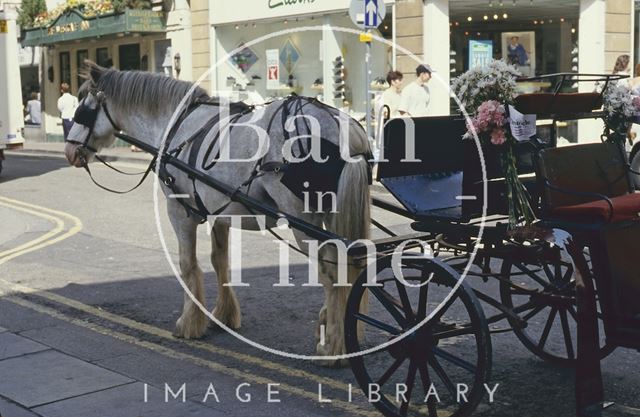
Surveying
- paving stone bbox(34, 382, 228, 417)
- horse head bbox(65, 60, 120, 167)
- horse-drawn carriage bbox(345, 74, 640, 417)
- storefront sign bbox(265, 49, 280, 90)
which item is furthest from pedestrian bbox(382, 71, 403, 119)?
paving stone bbox(34, 382, 228, 417)

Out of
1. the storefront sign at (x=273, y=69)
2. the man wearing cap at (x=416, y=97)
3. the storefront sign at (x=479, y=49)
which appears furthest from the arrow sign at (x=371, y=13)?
the storefront sign at (x=273, y=69)

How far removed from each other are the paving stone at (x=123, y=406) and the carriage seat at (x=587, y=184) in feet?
7.63

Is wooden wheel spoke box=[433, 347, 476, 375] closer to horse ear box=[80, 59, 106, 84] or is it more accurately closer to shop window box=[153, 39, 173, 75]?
horse ear box=[80, 59, 106, 84]

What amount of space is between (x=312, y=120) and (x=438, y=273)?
177 centimetres

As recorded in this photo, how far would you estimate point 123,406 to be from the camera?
552cm

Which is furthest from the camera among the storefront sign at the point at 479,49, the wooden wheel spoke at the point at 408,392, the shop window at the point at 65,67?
the shop window at the point at 65,67

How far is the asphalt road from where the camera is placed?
5656mm

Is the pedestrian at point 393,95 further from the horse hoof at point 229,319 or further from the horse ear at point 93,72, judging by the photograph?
the horse hoof at point 229,319

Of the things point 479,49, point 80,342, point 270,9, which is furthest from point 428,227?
point 270,9

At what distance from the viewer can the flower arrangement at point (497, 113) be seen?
16.2 feet

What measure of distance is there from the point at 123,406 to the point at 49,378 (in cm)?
85

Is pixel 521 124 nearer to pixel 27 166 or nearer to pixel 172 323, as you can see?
pixel 172 323

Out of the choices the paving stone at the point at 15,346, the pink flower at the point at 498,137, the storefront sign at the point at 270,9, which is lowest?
the paving stone at the point at 15,346

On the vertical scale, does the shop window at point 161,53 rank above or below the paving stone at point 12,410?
A: above
